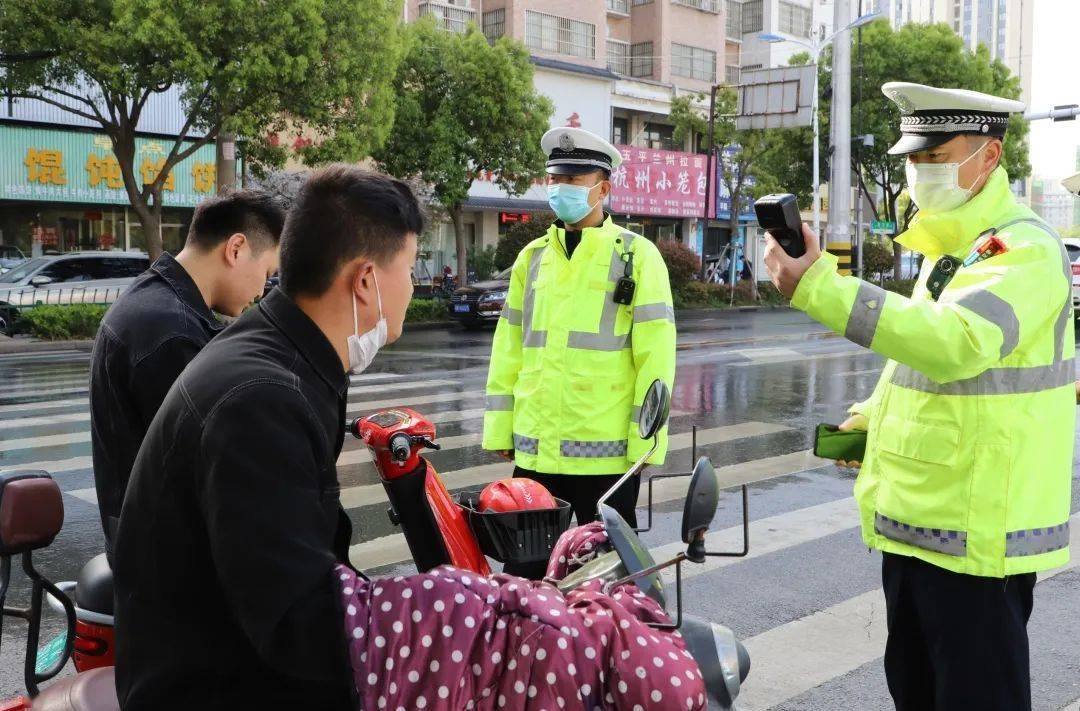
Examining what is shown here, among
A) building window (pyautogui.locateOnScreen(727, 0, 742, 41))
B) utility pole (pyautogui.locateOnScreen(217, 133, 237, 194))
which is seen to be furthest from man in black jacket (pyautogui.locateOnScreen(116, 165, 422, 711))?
building window (pyautogui.locateOnScreen(727, 0, 742, 41))

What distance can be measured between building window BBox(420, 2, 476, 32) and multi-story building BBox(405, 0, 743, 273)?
30 millimetres

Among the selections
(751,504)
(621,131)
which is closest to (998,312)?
(751,504)

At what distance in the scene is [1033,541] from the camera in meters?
2.56

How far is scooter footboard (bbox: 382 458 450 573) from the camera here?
2.43 m

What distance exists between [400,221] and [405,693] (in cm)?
75

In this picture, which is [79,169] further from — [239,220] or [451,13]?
[239,220]

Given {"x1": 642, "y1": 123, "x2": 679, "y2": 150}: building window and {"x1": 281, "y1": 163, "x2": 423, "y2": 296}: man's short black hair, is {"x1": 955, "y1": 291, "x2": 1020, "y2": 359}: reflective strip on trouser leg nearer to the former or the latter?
{"x1": 281, "y1": 163, "x2": 423, "y2": 296}: man's short black hair

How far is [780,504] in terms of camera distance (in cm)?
684

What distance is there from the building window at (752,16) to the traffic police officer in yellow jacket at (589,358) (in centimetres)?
4408

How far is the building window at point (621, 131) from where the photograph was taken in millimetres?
37125

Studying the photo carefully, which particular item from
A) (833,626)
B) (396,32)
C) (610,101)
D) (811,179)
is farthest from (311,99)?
(811,179)

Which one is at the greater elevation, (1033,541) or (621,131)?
(621,131)

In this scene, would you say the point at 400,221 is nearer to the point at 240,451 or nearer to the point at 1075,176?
the point at 240,451

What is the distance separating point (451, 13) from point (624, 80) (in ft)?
21.8
